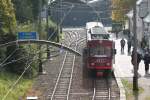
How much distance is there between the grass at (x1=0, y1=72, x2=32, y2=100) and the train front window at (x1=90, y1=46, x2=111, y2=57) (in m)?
4.45

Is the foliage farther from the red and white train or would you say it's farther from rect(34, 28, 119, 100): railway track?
the red and white train

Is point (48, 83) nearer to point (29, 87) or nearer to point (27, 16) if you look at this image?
point (29, 87)

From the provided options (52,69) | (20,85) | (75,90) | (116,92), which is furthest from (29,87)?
(52,69)

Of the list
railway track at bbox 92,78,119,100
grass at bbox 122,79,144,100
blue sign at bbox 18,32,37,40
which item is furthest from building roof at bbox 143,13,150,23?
blue sign at bbox 18,32,37,40

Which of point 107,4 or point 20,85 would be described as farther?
point 107,4

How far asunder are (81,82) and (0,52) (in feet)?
16.7

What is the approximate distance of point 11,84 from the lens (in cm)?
2814

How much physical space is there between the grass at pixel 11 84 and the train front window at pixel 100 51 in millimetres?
4453

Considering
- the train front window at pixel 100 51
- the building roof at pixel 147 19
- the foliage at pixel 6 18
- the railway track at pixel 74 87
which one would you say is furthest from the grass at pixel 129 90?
the building roof at pixel 147 19

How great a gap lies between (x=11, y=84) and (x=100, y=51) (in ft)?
22.4

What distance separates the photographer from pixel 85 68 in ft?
118

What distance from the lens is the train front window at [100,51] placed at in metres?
32.4

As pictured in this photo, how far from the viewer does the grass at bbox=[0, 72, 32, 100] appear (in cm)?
2555

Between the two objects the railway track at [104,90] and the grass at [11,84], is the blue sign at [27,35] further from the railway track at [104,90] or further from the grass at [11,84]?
the railway track at [104,90]
